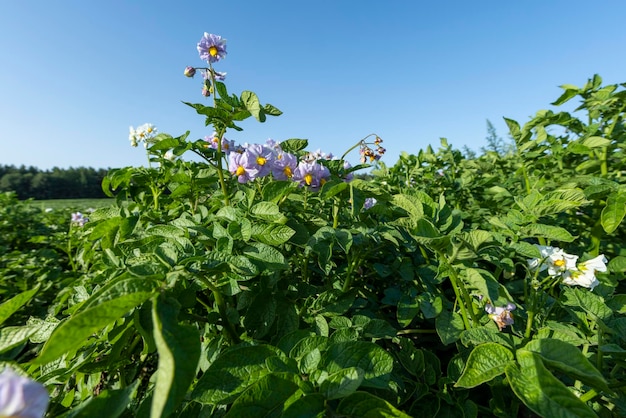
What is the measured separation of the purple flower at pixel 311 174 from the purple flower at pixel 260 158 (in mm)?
130

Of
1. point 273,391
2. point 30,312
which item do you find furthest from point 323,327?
point 30,312

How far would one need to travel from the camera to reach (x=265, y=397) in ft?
1.84

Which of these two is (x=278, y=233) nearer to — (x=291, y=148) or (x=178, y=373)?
(x=178, y=373)

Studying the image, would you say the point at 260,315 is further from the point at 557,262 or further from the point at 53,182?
the point at 53,182

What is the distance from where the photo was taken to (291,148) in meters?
1.54

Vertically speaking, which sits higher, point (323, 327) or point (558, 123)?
point (558, 123)

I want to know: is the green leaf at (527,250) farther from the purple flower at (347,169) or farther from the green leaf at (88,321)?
the green leaf at (88,321)

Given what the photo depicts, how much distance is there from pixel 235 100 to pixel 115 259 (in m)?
0.66

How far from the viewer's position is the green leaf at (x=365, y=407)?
565 millimetres

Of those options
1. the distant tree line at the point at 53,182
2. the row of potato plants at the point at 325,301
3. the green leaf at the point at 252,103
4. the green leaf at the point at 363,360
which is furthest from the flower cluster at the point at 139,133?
the distant tree line at the point at 53,182

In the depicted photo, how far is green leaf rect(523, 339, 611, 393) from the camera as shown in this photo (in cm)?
58

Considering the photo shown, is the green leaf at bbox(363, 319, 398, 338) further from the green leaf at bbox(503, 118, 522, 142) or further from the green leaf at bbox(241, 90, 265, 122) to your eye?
the green leaf at bbox(503, 118, 522, 142)

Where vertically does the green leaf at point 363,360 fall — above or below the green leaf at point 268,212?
below

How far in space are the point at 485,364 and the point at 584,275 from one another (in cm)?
75
